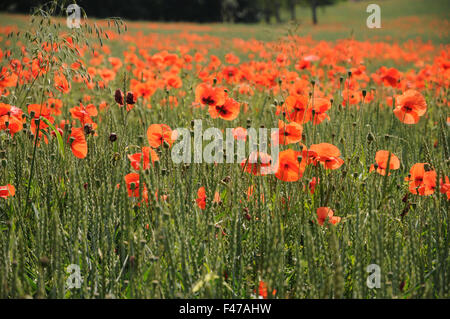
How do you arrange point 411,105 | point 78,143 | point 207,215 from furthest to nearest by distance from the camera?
point 411,105
point 78,143
point 207,215

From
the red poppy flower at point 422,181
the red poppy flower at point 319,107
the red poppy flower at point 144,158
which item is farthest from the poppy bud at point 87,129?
the red poppy flower at point 422,181

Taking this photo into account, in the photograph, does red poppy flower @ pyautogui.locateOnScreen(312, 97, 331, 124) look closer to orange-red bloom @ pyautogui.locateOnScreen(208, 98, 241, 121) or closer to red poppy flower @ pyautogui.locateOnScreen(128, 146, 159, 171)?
orange-red bloom @ pyautogui.locateOnScreen(208, 98, 241, 121)

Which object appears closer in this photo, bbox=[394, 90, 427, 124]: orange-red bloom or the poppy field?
the poppy field

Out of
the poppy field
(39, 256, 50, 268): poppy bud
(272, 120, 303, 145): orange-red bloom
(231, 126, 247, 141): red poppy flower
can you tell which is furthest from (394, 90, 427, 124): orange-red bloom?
(39, 256, 50, 268): poppy bud

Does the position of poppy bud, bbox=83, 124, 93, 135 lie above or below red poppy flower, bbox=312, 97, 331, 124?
below

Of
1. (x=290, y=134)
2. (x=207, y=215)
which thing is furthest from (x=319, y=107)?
(x=207, y=215)

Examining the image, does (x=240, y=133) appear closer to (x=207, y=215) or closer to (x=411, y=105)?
(x=207, y=215)

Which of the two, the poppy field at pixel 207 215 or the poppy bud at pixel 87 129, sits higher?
the poppy bud at pixel 87 129

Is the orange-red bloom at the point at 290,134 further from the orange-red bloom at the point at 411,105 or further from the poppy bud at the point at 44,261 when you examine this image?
the poppy bud at the point at 44,261

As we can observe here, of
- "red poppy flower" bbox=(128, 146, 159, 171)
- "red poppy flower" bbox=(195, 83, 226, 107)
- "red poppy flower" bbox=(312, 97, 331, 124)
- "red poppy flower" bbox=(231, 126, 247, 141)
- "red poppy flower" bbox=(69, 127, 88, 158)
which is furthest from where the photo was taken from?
"red poppy flower" bbox=(195, 83, 226, 107)

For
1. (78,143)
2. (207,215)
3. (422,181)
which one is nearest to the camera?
(207,215)

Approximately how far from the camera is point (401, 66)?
29.0 ft
